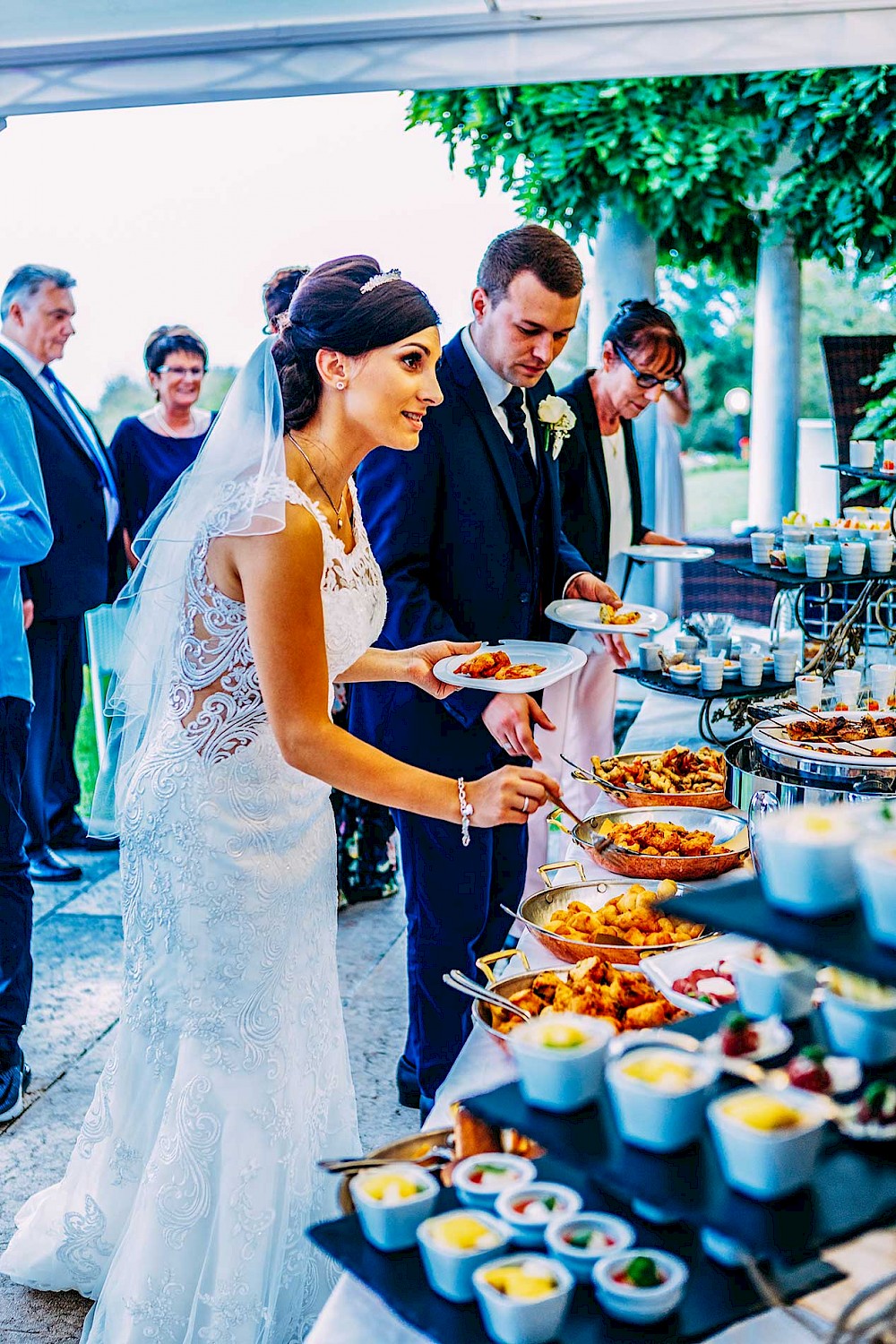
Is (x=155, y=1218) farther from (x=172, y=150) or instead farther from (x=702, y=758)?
(x=172, y=150)

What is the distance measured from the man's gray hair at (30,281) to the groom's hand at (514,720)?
2.27 meters

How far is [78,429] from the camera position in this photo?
4.16 meters

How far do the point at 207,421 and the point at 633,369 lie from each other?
5.86 ft

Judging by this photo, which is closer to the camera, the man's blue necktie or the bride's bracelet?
the bride's bracelet

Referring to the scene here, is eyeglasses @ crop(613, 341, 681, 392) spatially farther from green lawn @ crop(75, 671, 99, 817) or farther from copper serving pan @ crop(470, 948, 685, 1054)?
green lawn @ crop(75, 671, 99, 817)

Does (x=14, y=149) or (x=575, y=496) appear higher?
(x=14, y=149)

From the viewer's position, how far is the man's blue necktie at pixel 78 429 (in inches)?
159

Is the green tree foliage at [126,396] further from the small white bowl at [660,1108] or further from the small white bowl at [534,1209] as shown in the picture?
the small white bowl at [660,1108]

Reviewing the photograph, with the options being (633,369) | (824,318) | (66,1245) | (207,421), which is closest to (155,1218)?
(66,1245)

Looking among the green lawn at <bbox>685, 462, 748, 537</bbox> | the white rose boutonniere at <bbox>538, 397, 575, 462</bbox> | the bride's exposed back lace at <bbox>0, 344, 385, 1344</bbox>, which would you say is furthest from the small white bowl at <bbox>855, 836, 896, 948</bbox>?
the green lawn at <bbox>685, 462, 748, 537</bbox>

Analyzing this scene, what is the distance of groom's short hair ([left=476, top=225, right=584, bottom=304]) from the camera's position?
2.49 meters

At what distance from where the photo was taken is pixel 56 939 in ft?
13.0

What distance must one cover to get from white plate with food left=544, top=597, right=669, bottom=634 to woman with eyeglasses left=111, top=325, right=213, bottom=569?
2.04m

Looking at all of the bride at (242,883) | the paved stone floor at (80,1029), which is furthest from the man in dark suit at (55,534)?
the bride at (242,883)
